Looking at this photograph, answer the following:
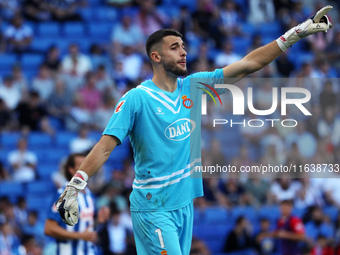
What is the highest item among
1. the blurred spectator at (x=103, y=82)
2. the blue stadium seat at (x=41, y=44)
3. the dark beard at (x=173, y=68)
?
the blue stadium seat at (x=41, y=44)

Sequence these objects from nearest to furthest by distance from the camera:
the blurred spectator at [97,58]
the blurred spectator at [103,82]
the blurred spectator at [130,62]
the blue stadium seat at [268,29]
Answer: the blurred spectator at [103,82], the blurred spectator at [130,62], the blurred spectator at [97,58], the blue stadium seat at [268,29]

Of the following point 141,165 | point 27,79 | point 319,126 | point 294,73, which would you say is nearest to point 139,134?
point 141,165

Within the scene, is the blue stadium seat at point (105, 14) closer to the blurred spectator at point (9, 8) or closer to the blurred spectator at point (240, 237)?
the blurred spectator at point (9, 8)

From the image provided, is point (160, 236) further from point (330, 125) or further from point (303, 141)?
point (330, 125)

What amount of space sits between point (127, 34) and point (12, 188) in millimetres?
5083

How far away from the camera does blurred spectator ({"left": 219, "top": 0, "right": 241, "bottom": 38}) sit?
1739cm

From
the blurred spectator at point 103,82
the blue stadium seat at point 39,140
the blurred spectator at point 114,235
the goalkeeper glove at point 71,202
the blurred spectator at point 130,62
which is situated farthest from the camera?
the blurred spectator at point 130,62

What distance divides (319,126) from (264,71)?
7.96 ft

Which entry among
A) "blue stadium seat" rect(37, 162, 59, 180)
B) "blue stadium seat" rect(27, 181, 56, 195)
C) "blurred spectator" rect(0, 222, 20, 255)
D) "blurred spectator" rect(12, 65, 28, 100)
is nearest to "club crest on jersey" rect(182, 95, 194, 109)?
"blurred spectator" rect(0, 222, 20, 255)

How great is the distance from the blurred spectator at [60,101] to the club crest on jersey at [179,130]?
8.37m

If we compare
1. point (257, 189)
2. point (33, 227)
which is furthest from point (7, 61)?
point (257, 189)

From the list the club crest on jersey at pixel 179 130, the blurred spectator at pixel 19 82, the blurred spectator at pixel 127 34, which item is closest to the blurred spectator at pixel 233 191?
the blurred spectator at pixel 127 34

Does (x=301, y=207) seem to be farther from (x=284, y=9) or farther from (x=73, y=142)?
(x=284, y=9)

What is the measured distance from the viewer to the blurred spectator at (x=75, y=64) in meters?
14.8
